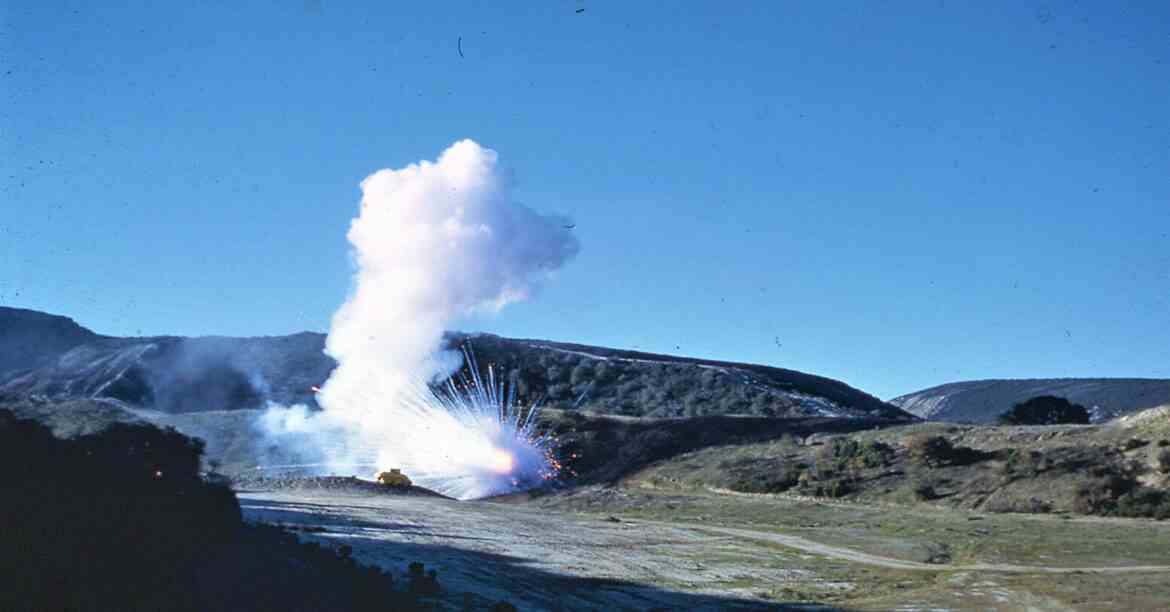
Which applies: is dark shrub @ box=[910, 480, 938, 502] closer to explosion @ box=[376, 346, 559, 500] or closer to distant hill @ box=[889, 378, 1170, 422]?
explosion @ box=[376, 346, 559, 500]

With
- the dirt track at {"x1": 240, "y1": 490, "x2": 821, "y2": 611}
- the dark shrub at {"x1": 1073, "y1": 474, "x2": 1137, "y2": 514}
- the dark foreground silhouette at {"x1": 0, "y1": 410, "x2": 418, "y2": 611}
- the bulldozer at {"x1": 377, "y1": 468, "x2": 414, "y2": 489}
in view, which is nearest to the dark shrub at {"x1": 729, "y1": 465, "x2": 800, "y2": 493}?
the dirt track at {"x1": 240, "y1": 490, "x2": 821, "y2": 611}

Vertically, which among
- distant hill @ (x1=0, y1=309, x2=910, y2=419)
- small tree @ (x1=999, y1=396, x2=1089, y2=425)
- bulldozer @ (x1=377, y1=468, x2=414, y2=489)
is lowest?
bulldozer @ (x1=377, y1=468, x2=414, y2=489)

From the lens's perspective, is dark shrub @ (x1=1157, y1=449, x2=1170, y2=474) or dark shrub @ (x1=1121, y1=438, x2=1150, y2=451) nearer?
dark shrub @ (x1=1157, y1=449, x2=1170, y2=474)

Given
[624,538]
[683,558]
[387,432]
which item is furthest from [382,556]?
[387,432]

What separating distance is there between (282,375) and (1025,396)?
92.7 m

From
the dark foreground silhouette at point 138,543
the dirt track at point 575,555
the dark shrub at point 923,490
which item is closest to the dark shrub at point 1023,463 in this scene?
the dark shrub at point 923,490

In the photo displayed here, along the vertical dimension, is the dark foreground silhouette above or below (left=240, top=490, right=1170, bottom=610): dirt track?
above

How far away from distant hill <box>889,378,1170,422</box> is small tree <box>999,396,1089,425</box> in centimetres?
2439

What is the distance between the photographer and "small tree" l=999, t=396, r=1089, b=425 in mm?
84375

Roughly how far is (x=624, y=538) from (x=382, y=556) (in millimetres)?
13534

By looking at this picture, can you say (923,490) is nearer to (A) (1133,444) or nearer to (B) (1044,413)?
(A) (1133,444)

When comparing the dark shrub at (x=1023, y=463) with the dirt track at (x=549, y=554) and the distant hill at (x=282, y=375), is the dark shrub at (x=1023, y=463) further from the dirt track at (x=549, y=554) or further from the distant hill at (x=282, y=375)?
the distant hill at (x=282, y=375)

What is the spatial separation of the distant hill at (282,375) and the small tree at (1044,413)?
13944 mm

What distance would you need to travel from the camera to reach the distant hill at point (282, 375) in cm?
9069
